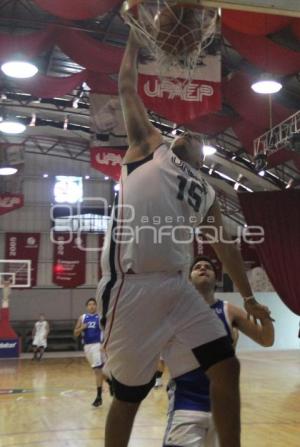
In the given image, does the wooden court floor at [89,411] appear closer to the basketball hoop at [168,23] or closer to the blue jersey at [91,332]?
the blue jersey at [91,332]

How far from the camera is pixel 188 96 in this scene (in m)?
8.05

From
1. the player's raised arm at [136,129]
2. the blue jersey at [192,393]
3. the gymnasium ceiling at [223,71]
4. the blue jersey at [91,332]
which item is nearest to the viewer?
the player's raised arm at [136,129]

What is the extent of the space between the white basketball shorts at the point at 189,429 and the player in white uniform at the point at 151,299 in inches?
25.7

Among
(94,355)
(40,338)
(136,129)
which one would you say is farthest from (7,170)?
(136,129)

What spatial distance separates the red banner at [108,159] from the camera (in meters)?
12.5

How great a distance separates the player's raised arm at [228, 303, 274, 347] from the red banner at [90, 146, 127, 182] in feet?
30.9

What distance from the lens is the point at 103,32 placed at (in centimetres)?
1295

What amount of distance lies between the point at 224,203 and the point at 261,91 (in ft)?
47.8

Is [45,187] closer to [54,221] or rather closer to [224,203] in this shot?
[54,221]

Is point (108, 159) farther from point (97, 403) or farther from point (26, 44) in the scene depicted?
point (97, 403)

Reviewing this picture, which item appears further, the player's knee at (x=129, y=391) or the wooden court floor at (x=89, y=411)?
the wooden court floor at (x=89, y=411)

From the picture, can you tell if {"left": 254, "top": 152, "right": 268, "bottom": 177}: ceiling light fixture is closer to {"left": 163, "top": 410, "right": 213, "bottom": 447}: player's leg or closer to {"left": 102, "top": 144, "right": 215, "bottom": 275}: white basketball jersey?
{"left": 163, "top": 410, "right": 213, "bottom": 447}: player's leg

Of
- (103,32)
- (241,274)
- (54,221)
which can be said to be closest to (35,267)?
(54,221)

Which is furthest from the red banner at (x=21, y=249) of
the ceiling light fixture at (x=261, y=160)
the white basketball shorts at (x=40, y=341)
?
the ceiling light fixture at (x=261, y=160)
